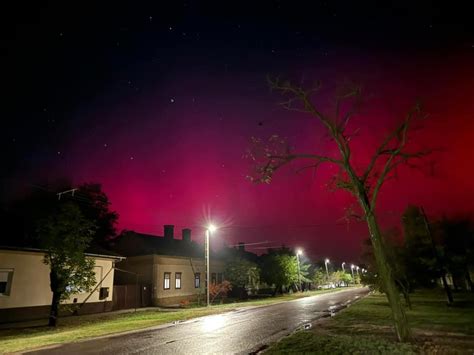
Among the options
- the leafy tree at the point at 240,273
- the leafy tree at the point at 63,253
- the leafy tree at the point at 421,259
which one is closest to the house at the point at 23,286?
the leafy tree at the point at 63,253

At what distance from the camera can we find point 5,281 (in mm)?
19203

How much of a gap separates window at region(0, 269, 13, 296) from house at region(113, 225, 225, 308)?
10.7 metres

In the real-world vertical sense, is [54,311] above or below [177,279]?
below

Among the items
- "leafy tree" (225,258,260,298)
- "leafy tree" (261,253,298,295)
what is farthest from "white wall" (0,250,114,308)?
"leafy tree" (261,253,298,295)

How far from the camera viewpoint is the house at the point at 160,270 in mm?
32531

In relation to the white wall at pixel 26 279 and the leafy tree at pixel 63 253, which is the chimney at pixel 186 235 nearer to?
the white wall at pixel 26 279

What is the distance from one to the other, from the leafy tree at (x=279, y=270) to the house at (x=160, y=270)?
28.2ft

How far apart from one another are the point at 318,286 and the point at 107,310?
6259 cm

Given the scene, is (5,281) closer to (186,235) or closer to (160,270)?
(160,270)

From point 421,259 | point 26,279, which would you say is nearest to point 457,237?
point 421,259

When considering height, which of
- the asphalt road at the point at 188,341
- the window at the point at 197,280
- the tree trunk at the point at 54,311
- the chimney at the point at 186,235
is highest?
the chimney at the point at 186,235

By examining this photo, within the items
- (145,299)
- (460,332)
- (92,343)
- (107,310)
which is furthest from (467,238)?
(92,343)

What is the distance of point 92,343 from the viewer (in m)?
12.2

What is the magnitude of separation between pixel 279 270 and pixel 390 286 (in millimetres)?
38651
